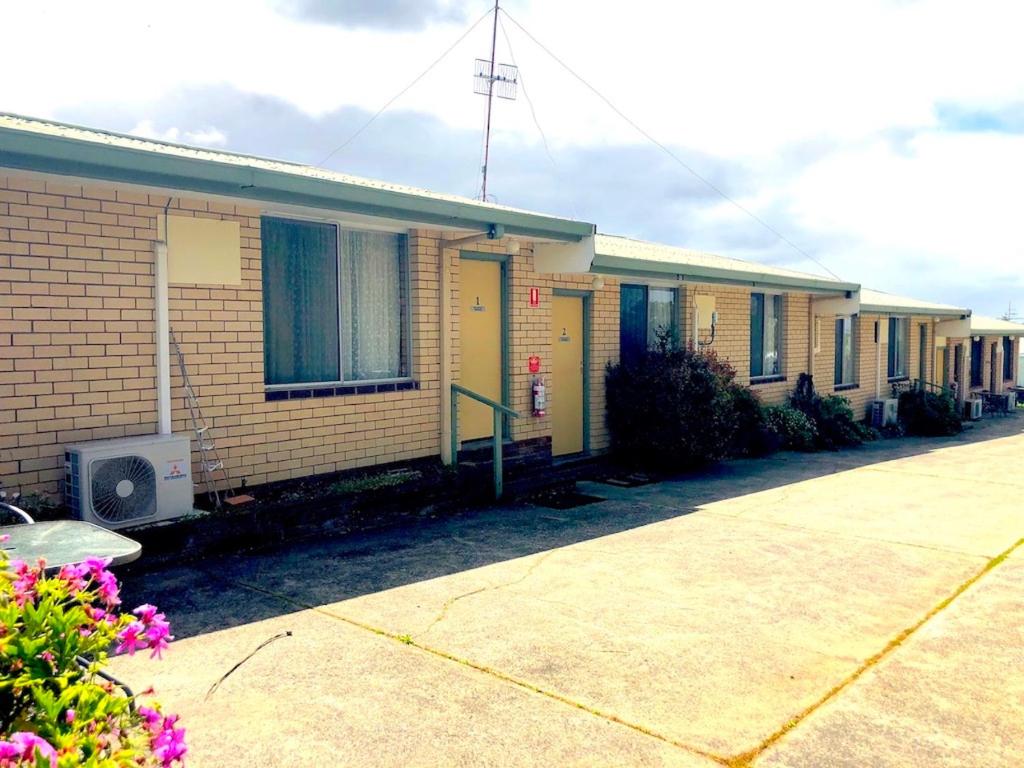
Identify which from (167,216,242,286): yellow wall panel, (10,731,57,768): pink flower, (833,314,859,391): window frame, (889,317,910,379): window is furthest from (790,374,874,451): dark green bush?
(10,731,57,768): pink flower

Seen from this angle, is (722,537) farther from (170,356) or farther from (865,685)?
(170,356)

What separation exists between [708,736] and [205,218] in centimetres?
530

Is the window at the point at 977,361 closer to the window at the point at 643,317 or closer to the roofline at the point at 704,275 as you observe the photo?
the roofline at the point at 704,275

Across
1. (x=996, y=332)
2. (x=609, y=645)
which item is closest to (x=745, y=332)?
(x=609, y=645)

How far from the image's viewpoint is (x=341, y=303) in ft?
25.4

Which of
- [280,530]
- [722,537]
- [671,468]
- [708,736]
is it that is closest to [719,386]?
[671,468]

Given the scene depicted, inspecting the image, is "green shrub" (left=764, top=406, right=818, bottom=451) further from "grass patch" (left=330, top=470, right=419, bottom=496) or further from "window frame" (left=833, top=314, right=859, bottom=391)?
"grass patch" (left=330, top=470, right=419, bottom=496)

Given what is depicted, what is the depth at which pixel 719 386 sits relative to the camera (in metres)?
10.5

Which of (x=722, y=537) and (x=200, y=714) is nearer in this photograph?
(x=200, y=714)

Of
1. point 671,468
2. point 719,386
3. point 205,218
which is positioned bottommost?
point 671,468

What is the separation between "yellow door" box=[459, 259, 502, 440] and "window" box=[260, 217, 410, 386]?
2.74 ft

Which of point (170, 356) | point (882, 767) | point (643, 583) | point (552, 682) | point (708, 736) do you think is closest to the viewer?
point (882, 767)

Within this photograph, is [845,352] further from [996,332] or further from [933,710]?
[933,710]

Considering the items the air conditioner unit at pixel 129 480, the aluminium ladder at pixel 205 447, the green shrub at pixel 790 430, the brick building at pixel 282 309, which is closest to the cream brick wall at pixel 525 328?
the brick building at pixel 282 309
